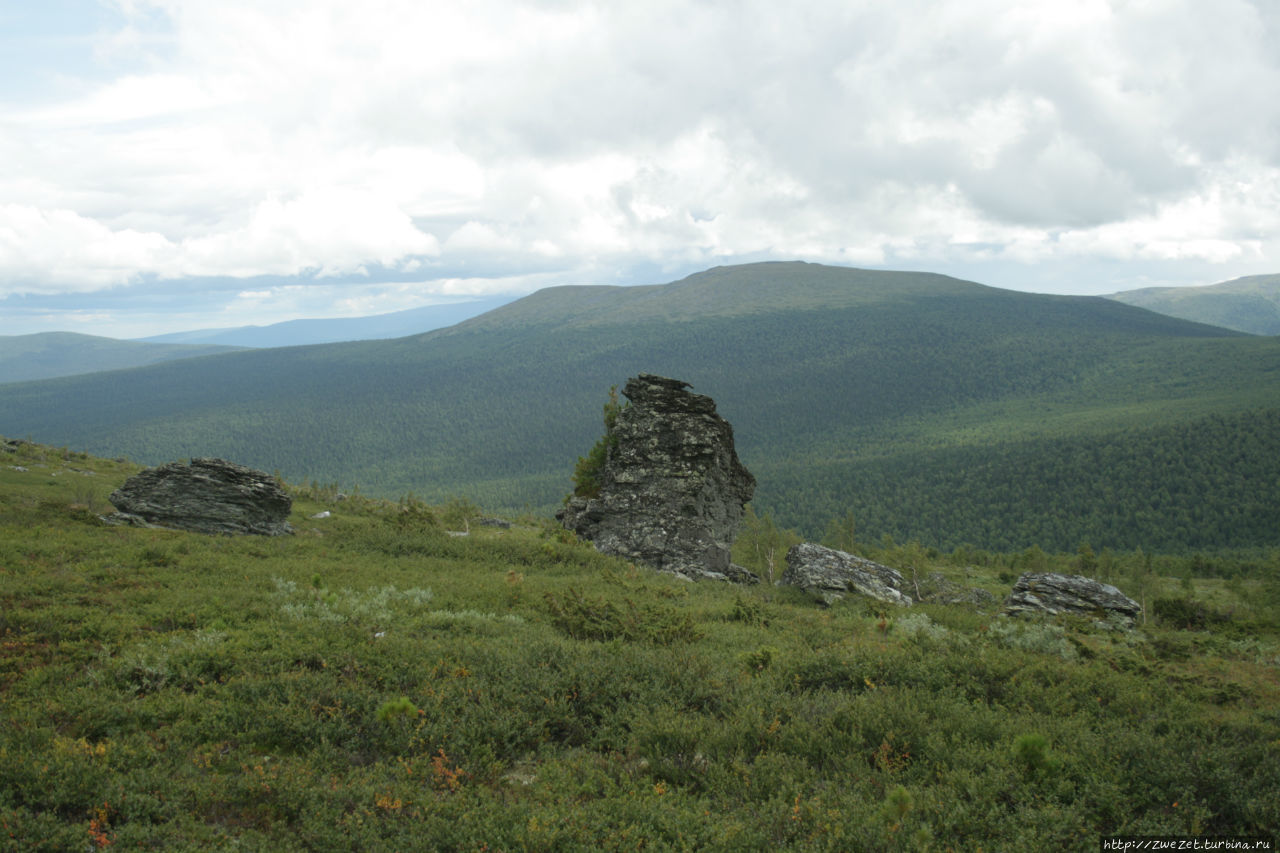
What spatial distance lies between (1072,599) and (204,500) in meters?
36.1

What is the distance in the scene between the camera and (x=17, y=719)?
862cm

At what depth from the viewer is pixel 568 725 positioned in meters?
10.0

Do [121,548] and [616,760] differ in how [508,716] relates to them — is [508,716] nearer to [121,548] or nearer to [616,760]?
[616,760]

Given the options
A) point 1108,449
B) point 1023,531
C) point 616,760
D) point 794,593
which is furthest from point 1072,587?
point 1108,449

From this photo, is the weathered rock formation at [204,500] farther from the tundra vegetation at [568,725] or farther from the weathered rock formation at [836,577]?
the weathered rock formation at [836,577]

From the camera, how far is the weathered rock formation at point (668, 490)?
2927 centimetres

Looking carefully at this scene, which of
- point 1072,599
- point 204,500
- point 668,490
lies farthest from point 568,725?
point 1072,599

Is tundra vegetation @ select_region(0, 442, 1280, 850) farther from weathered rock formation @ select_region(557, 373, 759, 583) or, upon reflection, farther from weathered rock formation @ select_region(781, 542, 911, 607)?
weathered rock formation @ select_region(557, 373, 759, 583)

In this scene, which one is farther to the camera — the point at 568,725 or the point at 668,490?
the point at 668,490

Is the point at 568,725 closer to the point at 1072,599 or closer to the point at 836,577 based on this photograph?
the point at 836,577

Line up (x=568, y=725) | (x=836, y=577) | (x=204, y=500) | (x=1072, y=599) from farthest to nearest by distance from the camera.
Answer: (x=204, y=500) < (x=1072, y=599) < (x=836, y=577) < (x=568, y=725)

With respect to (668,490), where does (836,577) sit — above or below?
below

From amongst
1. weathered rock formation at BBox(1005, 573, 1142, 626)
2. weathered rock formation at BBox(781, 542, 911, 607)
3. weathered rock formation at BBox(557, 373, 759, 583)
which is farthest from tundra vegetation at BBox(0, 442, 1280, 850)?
weathered rock formation at BBox(557, 373, 759, 583)

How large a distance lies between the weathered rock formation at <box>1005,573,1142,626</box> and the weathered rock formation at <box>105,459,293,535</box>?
3059 cm
